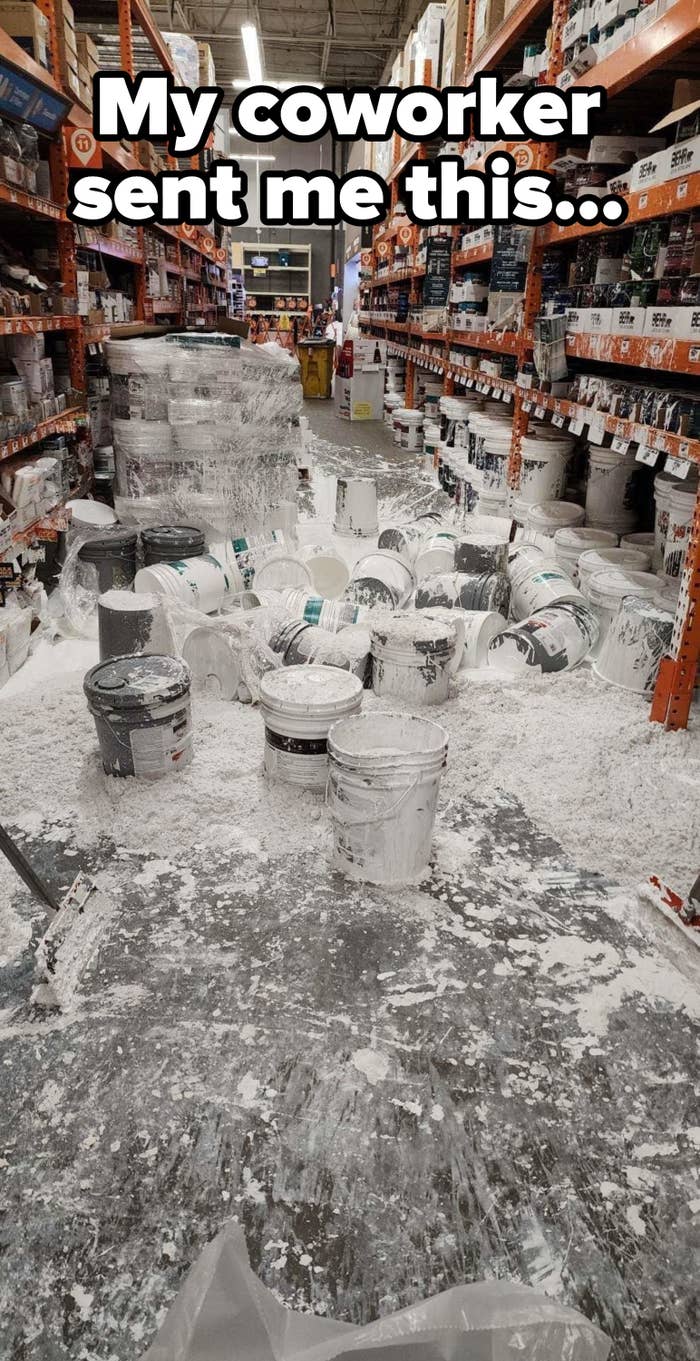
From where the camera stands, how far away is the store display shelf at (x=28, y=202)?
11.2 ft

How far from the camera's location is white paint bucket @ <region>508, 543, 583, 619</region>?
3.32 meters

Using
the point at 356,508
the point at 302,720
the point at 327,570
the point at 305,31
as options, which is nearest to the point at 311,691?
the point at 302,720

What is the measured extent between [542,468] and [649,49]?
6.32 feet

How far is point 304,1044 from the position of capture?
59.4 inches

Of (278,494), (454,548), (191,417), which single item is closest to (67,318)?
(191,417)

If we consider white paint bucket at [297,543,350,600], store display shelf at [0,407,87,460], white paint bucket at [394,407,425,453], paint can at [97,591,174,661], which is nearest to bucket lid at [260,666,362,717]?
paint can at [97,591,174,661]

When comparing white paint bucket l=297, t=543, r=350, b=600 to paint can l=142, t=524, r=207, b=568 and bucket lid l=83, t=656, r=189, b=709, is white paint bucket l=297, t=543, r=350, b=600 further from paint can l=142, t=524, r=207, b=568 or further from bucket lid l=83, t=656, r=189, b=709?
bucket lid l=83, t=656, r=189, b=709

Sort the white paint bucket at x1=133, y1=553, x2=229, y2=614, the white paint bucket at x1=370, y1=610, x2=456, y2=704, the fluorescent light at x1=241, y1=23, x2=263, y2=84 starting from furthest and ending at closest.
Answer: the fluorescent light at x1=241, y1=23, x2=263, y2=84 < the white paint bucket at x1=133, y1=553, x2=229, y2=614 < the white paint bucket at x1=370, y1=610, x2=456, y2=704

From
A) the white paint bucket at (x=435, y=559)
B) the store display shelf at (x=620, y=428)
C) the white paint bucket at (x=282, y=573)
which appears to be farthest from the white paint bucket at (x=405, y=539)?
the store display shelf at (x=620, y=428)

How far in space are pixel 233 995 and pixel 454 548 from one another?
8.76 ft

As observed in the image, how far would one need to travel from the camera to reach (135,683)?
88.0 inches

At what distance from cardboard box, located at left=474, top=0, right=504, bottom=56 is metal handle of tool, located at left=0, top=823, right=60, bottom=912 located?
18.4 ft

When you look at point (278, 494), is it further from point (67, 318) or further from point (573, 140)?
point (573, 140)

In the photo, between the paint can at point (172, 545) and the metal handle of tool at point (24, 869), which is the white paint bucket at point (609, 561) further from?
the metal handle of tool at point (24, 869)
